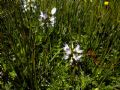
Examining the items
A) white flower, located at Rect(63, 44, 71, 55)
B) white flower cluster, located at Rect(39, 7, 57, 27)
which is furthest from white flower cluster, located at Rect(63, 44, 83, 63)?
white flower cluster, located at Rect(39, 7, 57, 27)

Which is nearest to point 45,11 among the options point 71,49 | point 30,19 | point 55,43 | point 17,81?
point 30,19

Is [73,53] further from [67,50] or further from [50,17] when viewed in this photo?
[50,17]

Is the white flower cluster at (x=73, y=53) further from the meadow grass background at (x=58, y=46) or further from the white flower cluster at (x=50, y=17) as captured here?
the white flower cluster at (x=50, y=17)

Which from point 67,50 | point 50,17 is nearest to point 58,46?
point 67,50

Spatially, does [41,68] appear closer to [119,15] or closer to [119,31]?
[119,31]

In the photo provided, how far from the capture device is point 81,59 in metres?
2.24

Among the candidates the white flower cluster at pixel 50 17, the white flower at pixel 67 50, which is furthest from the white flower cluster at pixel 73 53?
the white flower cluster at pixel 50 17

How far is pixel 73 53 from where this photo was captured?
2158mm

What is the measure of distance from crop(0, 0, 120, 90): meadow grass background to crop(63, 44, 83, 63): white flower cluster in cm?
5

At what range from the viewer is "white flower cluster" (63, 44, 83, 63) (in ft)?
7.06

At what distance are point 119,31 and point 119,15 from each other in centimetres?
22

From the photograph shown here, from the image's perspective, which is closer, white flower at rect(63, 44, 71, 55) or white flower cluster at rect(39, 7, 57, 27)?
white flower at rect(63, 44, 71, 55)

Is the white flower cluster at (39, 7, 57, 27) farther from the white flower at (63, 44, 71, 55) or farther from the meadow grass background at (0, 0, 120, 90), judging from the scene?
the white flower at (63, 44, 71, 55)

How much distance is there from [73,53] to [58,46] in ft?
0.77
